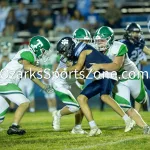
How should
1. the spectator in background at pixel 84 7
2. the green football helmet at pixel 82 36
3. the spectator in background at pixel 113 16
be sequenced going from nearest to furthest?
the green football helmet at pixel 82 36 → the spectator in background at pixel 113 16 → the spectator in background at pixel 84 7

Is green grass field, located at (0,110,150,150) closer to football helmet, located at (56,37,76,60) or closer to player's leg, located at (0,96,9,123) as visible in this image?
player's leg, located at (0,96,9,123)

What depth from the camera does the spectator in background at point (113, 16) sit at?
15.3m

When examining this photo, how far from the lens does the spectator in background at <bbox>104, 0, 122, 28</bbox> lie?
1529cm

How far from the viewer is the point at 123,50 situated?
339 inches

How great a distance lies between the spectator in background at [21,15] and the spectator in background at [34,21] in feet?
0.54

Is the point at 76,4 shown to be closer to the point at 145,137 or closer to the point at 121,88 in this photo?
the point at 121,88

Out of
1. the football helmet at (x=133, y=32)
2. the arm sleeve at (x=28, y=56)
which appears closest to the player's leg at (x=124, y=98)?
the arm sleeve at (x=28, y=56)

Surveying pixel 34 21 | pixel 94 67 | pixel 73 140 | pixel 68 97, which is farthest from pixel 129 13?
pixel 73 140

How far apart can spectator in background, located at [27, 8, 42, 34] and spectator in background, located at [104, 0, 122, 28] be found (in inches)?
72.3

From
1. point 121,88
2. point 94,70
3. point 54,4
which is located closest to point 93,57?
point 94,70

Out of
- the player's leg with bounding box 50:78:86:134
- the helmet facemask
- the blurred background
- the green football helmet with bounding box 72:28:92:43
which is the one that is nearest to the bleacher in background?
the blurred background

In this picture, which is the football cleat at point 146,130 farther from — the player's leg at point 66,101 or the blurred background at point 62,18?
the blurred background at point 62,18

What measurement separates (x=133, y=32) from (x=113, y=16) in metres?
4.80

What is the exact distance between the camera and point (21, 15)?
1670 centimetres
